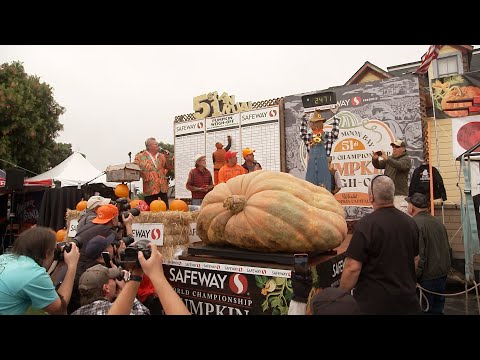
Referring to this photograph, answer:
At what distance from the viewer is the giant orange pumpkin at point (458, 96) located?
6.59 m

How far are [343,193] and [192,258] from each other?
5.64m

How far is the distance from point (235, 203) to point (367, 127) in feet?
18.9

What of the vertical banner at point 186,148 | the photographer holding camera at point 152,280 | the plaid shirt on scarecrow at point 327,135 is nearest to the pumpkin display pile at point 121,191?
the plaid shirt on scarecrow at point 327,135

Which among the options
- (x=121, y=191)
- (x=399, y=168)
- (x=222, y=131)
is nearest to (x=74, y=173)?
(x=222, y=131)

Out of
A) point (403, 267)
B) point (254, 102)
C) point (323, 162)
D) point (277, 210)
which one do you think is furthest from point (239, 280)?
point (254, 102)

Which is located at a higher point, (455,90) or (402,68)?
(402,68)

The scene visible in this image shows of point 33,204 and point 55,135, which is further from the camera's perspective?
point 55,135

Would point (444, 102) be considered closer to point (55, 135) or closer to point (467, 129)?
point (467, 129)

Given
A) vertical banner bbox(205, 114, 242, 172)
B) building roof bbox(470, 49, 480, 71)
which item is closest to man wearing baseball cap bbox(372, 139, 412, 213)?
vertical banner bbox(205, 114, 242, 172)

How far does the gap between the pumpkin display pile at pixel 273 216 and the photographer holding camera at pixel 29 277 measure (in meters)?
1.25

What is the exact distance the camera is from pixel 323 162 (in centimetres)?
518

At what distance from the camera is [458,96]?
263 inches

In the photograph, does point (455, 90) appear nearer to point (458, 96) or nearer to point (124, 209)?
point (458, 96)

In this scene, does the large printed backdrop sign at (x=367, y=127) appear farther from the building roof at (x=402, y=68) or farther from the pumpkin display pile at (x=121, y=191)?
the building roof at (x=402, y=68)
